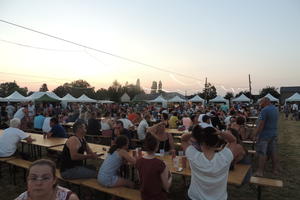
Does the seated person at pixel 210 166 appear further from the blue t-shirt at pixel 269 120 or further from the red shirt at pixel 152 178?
the blue t-shirt at pixel 269 120

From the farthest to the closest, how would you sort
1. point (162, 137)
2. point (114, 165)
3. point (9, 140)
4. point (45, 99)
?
1. point (45, 99)
2. point (9, 140)
3. point (162, 137)
4. point (114, 165)

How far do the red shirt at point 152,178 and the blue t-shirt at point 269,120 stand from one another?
314cm

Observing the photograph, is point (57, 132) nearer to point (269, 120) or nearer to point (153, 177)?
point (153, 177)

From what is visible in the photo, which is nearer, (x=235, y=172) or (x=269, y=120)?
(x=235, y=172)

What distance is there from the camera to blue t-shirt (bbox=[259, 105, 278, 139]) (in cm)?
459

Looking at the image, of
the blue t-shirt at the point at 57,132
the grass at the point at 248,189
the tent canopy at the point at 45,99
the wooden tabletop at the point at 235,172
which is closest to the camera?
the wooden tabletop at the point at 235,172

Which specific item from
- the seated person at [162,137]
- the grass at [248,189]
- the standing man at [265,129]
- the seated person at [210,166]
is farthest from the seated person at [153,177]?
the standing man at [265,129]

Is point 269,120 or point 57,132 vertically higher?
point 269,120

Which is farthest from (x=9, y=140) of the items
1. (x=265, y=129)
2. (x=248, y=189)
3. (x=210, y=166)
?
(x=265, y=129)

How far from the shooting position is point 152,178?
2373mm

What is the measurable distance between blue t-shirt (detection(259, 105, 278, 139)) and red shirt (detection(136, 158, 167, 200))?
3136 millimetres

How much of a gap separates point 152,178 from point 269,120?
3.32 m

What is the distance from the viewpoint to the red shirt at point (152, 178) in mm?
2375

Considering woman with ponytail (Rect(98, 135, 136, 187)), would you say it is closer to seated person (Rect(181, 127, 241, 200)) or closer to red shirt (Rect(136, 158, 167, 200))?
red shirt (Rect(136, 158, 167, 200))
